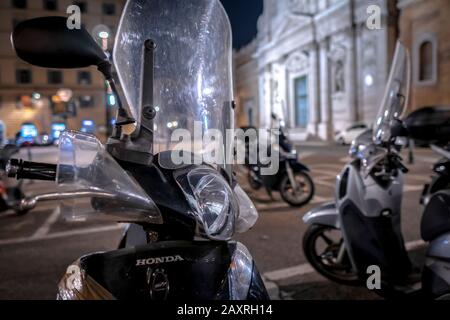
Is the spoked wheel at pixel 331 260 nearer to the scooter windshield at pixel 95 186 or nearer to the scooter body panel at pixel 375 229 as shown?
the scooter body panel at pixel 375 229

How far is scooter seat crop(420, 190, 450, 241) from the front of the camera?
233 cm

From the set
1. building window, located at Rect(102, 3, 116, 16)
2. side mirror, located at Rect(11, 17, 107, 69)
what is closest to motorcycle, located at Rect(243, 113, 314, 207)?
side mirror, located at Rect(11, 17, 107, 69)

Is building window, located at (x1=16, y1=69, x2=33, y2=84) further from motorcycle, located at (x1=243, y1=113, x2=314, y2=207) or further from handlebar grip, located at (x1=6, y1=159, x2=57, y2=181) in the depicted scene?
handlebar grip, located at (x1=6, y1=159, x2=57, y2=181)

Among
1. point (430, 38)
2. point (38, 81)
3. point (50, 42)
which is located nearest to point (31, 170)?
point (50, 42)

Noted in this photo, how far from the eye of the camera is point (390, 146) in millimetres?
3096

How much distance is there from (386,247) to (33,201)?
2.70 metres

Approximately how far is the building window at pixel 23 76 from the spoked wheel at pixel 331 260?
51.7m

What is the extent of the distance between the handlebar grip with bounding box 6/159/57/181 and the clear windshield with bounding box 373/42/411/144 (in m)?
2.56

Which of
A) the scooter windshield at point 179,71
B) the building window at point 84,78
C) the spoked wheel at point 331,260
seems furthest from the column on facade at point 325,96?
the scooter windshield at point 179,71

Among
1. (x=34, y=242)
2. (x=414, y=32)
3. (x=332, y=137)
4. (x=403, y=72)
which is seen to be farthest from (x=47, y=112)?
(x=403, y=72)

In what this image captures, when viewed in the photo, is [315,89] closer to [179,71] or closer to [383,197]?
[383,197]

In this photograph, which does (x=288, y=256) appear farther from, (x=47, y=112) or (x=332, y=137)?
(x=47, y=112)

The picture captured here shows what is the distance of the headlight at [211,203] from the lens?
51.8 inches

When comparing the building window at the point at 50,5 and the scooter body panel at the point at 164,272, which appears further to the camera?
the building window at the point at 50,5
